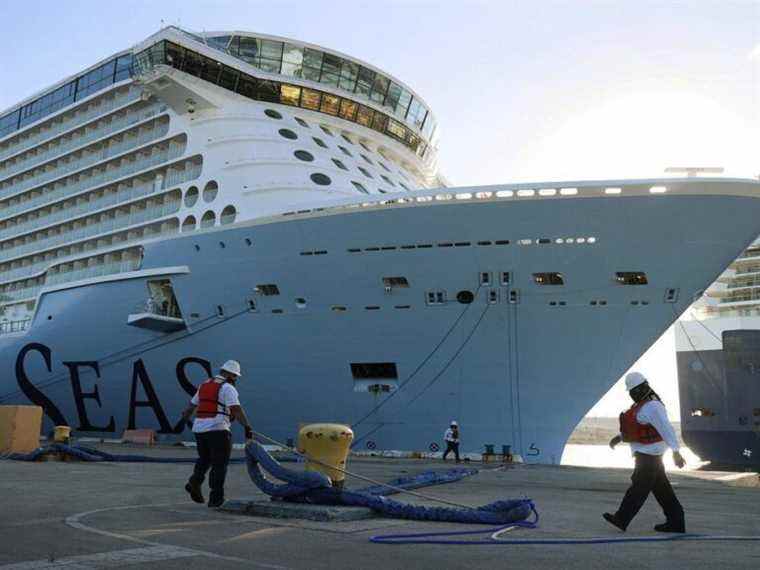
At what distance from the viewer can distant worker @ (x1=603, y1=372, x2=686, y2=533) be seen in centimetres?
580

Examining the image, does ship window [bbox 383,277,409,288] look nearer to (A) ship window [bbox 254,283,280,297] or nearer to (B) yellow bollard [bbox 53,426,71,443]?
(A) ship window [bbox 254,283,280,297]

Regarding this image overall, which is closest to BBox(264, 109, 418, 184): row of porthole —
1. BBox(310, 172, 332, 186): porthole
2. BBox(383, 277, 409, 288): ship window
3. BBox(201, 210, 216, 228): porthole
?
BBox(310, 172, 332, 186): porthole

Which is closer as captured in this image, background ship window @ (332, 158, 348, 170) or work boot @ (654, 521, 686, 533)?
work boot @ (654, 521, 686, 533)

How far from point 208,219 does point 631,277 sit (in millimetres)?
10999

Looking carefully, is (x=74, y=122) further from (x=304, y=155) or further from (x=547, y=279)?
(x=547, y=279)

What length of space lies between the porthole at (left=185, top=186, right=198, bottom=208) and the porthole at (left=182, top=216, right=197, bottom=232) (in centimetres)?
53

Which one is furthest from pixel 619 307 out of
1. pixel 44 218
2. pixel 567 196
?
pixel 44 218

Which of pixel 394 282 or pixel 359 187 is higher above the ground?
pixel 359 187

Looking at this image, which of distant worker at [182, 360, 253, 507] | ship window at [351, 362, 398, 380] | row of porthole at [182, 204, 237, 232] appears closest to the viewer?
distant worker at [182, 360, 253, 507]

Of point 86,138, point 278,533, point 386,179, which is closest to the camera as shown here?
point 278,533

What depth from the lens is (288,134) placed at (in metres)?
22.5

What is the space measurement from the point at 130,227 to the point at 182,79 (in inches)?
192

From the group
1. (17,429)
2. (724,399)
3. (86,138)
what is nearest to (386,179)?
(86,138)

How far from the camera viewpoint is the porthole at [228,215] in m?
19.5
